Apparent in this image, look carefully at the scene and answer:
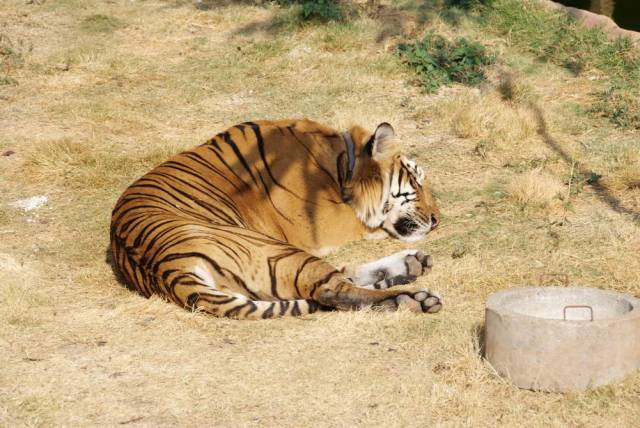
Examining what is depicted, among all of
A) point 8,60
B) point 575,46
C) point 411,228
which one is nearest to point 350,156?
point 411,228

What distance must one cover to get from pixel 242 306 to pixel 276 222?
3.76 feet

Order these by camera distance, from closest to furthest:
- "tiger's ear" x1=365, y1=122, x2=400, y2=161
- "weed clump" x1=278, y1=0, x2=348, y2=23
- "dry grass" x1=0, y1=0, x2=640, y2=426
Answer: "dry grass" x1=0, y1=0, x2=640, y2=426, "tiger's ear" x1=365, y1=122, x2=400, y2=161, "weed clump" x1=278, y1=0, x2=348, y2=23

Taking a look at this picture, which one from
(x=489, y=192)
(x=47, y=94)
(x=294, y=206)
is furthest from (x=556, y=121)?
(x=47, y=94)

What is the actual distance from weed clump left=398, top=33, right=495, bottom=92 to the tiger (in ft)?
8.69

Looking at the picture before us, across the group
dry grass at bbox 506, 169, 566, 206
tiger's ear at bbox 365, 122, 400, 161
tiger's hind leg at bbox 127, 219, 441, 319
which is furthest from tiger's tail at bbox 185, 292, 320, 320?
dry grass at bbox 506, 169, 566, 206

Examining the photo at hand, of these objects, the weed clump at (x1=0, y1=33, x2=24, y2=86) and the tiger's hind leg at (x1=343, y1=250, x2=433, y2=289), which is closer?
the tiger's hind leg at (x1=343, y1=250, x2=433, y2=289)

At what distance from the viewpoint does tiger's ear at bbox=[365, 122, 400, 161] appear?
5.93 meters

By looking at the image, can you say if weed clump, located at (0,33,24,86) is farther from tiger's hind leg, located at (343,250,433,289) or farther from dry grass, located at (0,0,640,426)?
tiger's hind leg, located at (343,250,433,289)

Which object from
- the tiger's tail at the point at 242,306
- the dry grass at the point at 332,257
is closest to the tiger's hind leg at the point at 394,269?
the dry grass at the point at 332,257

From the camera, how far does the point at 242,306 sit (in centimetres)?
468

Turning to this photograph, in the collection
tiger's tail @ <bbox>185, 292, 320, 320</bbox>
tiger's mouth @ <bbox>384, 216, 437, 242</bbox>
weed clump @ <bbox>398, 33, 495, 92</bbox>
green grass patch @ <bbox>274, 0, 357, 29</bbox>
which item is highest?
green grass patch @ <bbox>274, 0, 357, 29</bbox>

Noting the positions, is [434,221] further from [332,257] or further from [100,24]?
[100,24]

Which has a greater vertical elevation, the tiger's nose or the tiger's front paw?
the tiger's front paw

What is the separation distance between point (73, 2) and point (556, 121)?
566 cm
